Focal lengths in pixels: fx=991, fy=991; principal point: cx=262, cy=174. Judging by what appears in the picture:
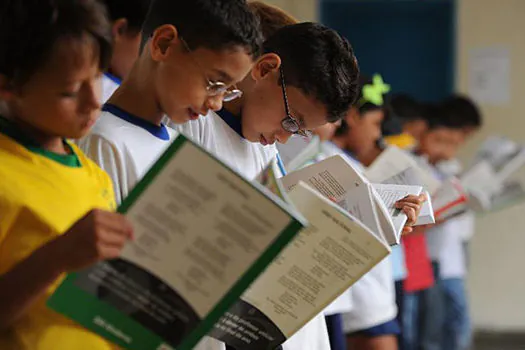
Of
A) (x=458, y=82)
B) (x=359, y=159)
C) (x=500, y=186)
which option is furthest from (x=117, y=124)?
(x=458, y=82)

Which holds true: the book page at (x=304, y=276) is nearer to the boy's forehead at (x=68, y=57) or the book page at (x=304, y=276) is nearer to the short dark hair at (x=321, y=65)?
the boy's forehead at (x=68, y=57)

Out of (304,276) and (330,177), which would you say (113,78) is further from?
(304,276)

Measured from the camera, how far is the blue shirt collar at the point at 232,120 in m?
2.16

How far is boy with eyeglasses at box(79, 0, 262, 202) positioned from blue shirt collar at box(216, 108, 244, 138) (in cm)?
35

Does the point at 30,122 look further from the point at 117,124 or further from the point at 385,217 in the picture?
the point at 385,217

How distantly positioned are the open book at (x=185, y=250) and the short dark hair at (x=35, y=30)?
21 centimetres

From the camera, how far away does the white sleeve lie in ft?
5.58

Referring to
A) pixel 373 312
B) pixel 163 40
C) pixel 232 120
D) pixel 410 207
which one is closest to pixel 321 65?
pixel 232 120

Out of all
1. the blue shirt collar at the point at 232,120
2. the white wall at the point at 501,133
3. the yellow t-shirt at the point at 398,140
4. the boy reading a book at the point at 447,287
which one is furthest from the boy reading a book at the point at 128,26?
the white wall at the point at 501,133

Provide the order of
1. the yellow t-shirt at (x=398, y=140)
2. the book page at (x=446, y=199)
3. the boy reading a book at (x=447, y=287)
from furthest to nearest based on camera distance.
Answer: the boy reading a book at (x=447, y=287) → the yellow t-shirt at (x=398, y=140) → the book page at (x=446, y=199)

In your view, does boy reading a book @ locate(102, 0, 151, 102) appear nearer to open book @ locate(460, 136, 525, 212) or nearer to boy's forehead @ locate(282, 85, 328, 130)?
boy's forehead @ locate(282, 85, 328, 130)

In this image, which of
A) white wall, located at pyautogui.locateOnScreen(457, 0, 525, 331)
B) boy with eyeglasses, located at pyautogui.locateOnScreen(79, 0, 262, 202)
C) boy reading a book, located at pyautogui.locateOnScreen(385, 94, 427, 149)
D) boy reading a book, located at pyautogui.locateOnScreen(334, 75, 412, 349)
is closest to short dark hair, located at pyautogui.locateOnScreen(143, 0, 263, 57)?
boy with eyeglasses, located at pyautogui.locateOnScreen(79, 0, 262, 202)

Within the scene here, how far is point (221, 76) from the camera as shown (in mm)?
1742

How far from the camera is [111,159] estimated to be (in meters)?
1.70
